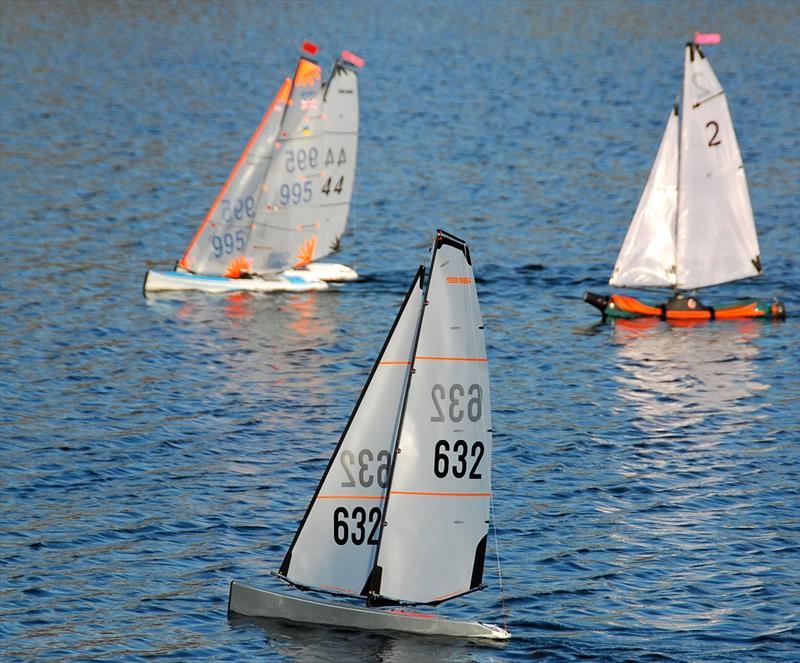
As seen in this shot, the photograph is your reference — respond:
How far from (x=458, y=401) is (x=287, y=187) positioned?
2976 cm

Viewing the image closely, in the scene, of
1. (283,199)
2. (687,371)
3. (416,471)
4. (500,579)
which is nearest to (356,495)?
(416,471)

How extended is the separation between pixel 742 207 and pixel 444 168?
30814mm

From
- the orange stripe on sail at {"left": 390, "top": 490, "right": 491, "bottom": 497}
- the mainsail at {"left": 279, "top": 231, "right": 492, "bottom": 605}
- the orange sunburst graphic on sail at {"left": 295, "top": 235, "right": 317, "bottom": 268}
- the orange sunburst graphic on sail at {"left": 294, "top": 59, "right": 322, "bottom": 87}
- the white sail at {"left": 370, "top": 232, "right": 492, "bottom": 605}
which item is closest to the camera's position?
the white sail at {"left": 370, "top": 232, "right": 492, "bottom": 605}

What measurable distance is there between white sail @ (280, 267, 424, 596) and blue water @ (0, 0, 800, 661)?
4.26 ft

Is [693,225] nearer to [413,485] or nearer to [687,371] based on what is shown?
[687,371]

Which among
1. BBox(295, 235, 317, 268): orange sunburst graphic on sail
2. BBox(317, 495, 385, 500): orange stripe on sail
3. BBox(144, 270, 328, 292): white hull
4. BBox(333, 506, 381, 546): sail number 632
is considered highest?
BBox(295, 235, 317, 268): orange sunburst graphic on sail

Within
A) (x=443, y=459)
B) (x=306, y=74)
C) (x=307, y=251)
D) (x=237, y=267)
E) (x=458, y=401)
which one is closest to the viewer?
(x=458, y=401)

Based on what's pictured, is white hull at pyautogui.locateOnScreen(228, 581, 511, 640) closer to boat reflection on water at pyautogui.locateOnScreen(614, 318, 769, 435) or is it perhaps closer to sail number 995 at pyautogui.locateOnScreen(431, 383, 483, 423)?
sail number 995 at pyautogui.locateOnScreen(431, 383, 483, 423)

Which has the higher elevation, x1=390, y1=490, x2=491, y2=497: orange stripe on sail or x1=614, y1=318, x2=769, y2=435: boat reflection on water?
x1=614, y1=318, x2=769, y2=435: boat reflection on water

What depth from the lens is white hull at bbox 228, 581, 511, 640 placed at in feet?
93.0

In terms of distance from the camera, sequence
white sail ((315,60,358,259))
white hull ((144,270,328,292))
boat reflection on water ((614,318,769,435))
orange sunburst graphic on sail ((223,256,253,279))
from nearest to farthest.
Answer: boat reflection on water ((614,318,769,435)), white hull ((144,270,328,292)), orange sunburst graphic on sail ((223,256,253,279)), white sail ((315,60,358,259))

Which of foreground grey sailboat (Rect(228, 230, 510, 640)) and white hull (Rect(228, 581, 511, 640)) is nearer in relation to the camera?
foreground grey sailboat (Rect(228, 230, 510, 640))

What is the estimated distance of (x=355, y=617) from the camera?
2853 centimetres

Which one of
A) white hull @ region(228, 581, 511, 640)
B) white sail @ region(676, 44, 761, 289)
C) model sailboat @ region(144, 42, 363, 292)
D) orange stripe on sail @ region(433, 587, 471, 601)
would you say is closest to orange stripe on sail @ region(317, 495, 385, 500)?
white hull @ region(228, 581, 511, 640)
